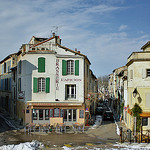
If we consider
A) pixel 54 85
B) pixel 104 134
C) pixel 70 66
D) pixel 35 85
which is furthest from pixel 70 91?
pixel 104 134

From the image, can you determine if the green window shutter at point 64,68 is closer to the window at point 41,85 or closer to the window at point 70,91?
the window at point 70,91

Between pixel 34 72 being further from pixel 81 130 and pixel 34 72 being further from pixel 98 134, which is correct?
pixel 98 134

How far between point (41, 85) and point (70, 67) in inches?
150

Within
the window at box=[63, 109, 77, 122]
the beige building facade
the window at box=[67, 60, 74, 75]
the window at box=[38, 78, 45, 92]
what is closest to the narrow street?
the window at box=[63, 109, 77, 122]

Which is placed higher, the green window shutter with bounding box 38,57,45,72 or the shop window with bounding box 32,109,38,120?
the green window shutter with bounding box 38,57,45,72

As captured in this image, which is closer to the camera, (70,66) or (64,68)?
(64,68)

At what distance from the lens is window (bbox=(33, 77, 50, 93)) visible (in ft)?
82.2

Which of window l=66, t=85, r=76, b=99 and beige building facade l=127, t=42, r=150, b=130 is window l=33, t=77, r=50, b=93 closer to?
window l=66, t=85, r=76, b=99

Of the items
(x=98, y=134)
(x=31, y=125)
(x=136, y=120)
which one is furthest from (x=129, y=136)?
(x=31, y=125)

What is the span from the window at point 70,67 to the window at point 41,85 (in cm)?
209

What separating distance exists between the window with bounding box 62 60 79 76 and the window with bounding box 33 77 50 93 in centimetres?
209

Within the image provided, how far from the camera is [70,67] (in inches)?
1002

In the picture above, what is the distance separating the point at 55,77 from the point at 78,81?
2.61 metres

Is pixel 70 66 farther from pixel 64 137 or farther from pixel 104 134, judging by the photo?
pixel 64 137
